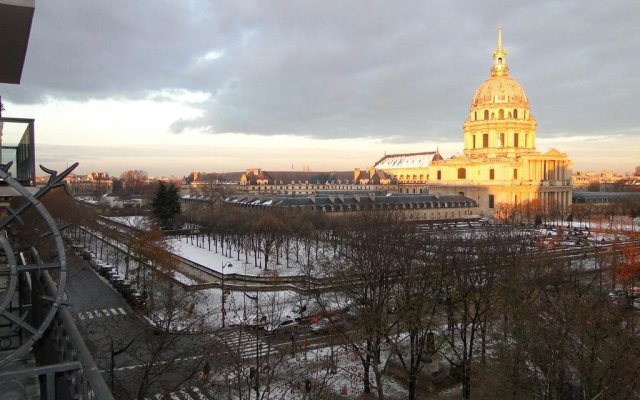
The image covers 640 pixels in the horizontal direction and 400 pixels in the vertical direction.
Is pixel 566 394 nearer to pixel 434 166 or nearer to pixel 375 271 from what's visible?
pixel 375 271

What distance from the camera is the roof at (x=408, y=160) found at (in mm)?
132500

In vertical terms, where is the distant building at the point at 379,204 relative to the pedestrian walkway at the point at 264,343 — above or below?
above

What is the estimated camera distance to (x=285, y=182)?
13075 centimetres

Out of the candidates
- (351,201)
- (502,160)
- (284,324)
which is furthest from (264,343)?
(502,160)

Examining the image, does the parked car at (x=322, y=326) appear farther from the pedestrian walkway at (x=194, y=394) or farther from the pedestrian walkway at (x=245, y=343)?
the pedestrian walkway at (x=194, y=394)

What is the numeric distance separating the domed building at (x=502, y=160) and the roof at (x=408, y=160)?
30175mm

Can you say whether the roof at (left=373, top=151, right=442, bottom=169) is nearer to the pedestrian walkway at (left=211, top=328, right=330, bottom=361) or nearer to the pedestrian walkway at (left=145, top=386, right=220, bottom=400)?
the pedestrian walkway at (left=211, top=328, right=330, bottom=361)

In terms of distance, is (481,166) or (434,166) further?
(434,166)

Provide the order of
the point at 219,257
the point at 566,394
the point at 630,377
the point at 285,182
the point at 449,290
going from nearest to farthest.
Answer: the point at 630,377
the point at 566,394
the point at 449,290
the point at 219,257
the point at 285,182

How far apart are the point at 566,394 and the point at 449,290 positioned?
6252 mm

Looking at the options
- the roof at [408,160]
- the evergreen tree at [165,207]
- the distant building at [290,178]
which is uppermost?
the roof at [408,160]

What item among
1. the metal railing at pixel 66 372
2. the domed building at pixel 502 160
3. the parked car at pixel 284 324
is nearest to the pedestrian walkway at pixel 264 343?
the parked car at pixel 284 324

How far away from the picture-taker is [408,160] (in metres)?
140

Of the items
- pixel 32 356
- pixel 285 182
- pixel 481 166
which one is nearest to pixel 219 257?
pixel 32 356
